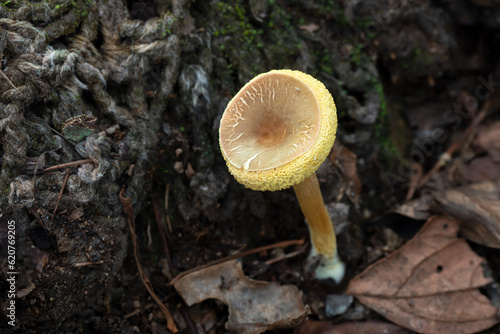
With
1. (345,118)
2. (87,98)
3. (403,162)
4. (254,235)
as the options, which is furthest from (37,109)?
(403,162)

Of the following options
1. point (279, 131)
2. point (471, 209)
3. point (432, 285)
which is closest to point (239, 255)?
point (279, 131)

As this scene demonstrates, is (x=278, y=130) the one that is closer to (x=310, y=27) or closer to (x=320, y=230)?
(x=320, y=230)

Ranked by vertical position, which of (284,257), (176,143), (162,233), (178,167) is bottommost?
(284,257)

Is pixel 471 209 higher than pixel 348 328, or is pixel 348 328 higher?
pixel 471 209

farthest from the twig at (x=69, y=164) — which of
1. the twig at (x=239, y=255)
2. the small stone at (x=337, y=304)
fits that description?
the small stone at (x=337, y=304)

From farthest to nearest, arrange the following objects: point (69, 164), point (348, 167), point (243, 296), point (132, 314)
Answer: point (348, 167) < point (243, 296) < point (132, 314) < point (69, 164)

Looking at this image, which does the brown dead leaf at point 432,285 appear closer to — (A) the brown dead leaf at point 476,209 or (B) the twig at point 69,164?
(A) the brown dead leaf at point 476,209

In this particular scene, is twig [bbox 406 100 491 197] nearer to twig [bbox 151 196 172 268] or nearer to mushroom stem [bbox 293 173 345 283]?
mushroom stem [bbox 293 173 345 283]
